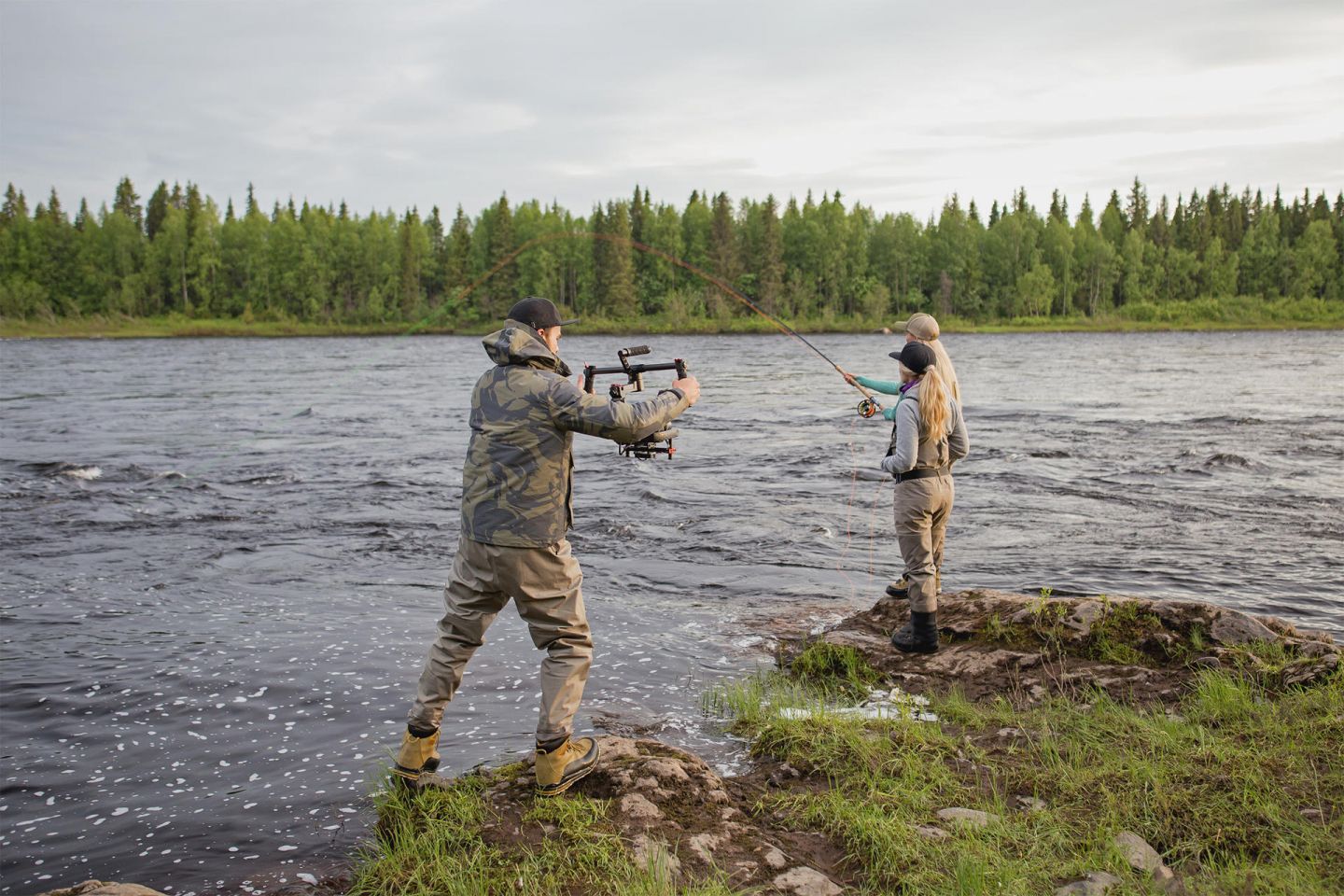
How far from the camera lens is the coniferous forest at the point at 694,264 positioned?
91.8m

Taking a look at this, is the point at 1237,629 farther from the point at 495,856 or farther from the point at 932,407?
the point at 495,856

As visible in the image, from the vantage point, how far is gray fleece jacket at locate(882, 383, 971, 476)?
6.53 m

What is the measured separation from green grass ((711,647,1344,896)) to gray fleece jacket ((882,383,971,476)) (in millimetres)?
1651

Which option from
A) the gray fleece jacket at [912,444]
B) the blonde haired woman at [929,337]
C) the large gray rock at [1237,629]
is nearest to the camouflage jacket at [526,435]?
the gray fleece jacket at [912,444]

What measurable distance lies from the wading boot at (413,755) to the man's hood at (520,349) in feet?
5.77

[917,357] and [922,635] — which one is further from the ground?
[917,357]

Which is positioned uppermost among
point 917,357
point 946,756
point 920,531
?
point 917,357

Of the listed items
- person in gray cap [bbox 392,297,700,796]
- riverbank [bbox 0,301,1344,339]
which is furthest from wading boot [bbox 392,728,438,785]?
riverbank [bbox 0,301,1344,339]

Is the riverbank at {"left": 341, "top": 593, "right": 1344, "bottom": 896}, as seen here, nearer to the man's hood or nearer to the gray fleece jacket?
the gray fleece jacket

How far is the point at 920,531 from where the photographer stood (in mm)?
6684

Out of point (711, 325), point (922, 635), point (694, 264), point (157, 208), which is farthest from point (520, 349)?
point (157, 208)

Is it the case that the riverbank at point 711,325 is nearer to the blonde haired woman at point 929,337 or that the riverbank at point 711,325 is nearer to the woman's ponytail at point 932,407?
the blonde haired woman at point 929,337

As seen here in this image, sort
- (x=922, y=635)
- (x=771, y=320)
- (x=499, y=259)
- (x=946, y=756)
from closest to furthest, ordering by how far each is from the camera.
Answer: (x=946, y=756), (x=922, y=635), (x=771, y=320), (x=499, y=259)

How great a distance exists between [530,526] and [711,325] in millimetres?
74124
